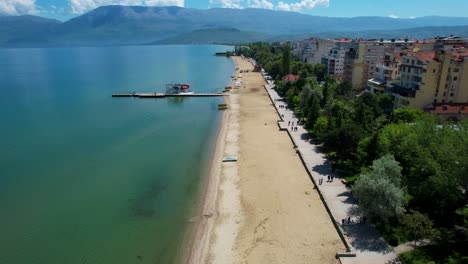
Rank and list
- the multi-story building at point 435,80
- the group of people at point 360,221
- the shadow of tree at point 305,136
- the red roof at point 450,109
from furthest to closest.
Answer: the multi-story building at point 435,80
the red roof at point 450,109
the shadow of tree at point 305,136
the group of people at point 360,221

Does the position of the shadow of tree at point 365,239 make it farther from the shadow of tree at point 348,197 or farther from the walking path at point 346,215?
the shadow of tree at point 348,197

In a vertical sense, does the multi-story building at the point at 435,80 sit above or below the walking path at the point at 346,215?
above

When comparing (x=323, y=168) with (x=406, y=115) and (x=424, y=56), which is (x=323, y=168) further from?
(x=424, y=56)

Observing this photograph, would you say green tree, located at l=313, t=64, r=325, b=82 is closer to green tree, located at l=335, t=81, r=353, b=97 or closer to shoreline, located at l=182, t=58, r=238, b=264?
green tree, located at l=335, t=81, r=353, b=97

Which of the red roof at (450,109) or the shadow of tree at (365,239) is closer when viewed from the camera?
the shadow of tree at (365,239)

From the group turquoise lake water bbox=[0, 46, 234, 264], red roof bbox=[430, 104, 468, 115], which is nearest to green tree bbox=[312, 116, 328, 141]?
turquoise lake water bbox=[0, 46, 234, 264]

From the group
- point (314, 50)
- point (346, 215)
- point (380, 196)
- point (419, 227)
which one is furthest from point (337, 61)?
point (419, 227)

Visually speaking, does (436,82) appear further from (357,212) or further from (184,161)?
(184,161)

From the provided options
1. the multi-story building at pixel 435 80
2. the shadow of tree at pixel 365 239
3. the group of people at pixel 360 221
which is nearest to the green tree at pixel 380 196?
the group of people at pixel 360 221
